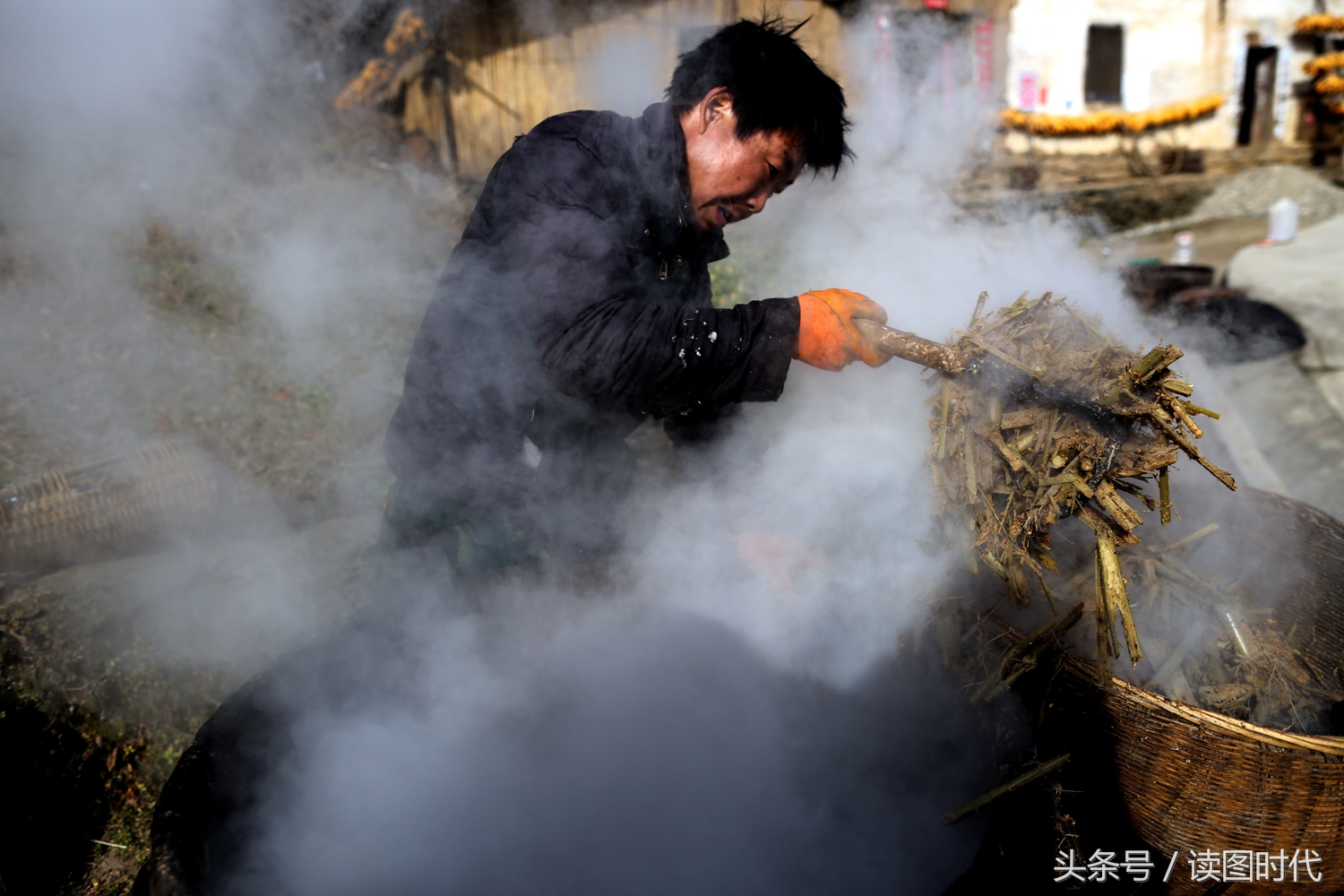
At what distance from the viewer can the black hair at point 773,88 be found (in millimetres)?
1763

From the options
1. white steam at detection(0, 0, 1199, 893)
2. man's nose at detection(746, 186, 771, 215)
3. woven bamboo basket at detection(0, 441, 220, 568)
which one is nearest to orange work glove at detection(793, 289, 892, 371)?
man's nose at detection(746, 186, 771, 215)

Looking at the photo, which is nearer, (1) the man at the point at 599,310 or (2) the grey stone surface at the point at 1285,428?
(1) the man at the point at 599,310

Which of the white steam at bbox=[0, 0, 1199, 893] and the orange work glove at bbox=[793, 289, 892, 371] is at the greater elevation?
the orange work glove at bbox=[793, 289, 892, 371]

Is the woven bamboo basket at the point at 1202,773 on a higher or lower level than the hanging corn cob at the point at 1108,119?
lower

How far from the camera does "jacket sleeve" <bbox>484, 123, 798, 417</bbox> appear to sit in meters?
1.62

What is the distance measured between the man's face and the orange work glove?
39cm

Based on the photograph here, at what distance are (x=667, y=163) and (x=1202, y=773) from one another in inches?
77.0

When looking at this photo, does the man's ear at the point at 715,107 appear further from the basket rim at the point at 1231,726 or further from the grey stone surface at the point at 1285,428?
the grey stone surface at the point at 1285,428

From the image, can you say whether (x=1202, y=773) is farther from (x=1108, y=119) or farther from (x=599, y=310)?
(x=1108, y=119)

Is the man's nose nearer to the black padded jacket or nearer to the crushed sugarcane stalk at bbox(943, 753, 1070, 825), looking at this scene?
the black padded jacket

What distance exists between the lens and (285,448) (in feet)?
15.4

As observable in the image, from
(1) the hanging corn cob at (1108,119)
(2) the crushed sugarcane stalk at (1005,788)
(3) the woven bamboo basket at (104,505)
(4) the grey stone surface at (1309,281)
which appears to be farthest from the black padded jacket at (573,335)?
(1) the hanging corn cob at (1108,119)

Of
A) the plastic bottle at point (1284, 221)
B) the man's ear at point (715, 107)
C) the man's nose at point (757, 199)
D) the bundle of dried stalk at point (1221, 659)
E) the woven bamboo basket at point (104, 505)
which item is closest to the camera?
the man's ear at point (715, 107)

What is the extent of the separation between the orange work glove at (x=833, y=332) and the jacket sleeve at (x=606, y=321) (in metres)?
0.03
